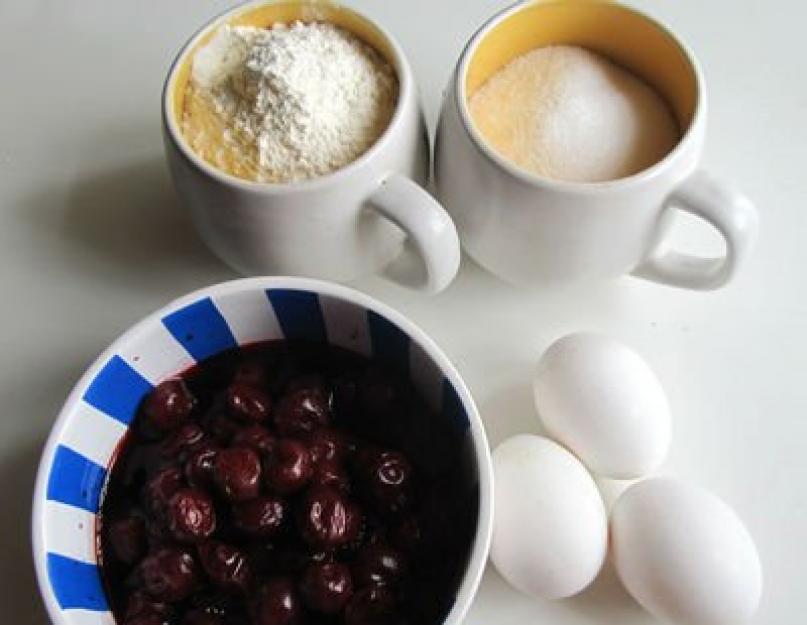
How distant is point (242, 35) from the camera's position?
0.68 m

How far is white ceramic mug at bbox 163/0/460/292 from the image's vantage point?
0.61 meters

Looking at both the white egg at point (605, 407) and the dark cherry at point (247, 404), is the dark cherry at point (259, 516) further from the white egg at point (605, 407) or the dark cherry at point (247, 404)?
the white egg at point (605, 407)

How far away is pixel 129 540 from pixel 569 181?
352mm

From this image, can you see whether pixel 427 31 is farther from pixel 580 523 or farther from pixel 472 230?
pixel 580 523

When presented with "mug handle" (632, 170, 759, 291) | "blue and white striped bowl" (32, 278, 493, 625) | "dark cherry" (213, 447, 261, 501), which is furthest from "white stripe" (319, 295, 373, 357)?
"mug handle" (632, 170, 759, 291)

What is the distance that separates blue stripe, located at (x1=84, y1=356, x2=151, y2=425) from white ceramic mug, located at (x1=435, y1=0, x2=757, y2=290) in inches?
9.6

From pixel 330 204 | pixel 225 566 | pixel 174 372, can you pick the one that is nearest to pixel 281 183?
pixel 330 204

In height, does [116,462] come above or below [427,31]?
below

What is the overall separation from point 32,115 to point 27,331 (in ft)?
0.69

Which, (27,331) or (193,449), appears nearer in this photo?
(193,449)

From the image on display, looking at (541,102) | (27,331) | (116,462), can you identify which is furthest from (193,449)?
(541,102)

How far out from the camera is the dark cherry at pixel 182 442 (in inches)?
22.8

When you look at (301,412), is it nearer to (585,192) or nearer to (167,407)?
(167,407)

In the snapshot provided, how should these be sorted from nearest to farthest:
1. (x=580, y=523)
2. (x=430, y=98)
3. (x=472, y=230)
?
(x=580, y=523) → (x=472, y=230) → (x=430, y=98)
